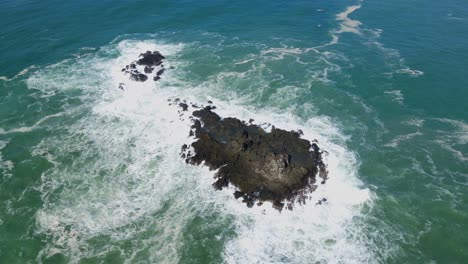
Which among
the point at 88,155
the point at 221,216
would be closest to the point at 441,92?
the point at 221,216

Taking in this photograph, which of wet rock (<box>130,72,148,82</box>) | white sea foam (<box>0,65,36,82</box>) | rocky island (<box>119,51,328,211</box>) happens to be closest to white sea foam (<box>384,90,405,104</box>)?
rocky island (<box>119,51,328,211</box>)

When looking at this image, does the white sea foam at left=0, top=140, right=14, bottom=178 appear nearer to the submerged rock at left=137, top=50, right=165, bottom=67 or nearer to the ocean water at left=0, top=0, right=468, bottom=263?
the ocean water at left=0, top=0, right=468, bottom=263

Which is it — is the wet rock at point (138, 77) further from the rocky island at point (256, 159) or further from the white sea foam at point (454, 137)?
the white sea foam at point (454, 137)

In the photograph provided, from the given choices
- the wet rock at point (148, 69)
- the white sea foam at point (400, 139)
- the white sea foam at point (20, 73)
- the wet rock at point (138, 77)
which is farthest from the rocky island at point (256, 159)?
the white sea foam at point (20, 73)

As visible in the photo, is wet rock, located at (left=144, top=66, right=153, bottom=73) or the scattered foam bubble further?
wet rock, located at (left=144, top=66, right=153, bottom=73)

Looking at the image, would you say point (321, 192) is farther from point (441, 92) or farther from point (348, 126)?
point (441, 92)
